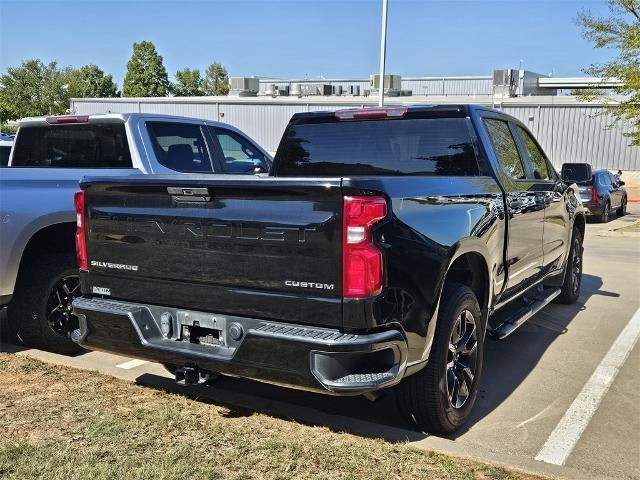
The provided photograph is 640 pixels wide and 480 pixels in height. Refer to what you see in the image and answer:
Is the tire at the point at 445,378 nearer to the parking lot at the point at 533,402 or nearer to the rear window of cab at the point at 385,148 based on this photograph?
the parking lot at the point at 533,402

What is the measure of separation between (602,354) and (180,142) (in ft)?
14.4

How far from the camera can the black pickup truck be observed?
302 centimetres

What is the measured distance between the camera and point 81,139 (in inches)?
239

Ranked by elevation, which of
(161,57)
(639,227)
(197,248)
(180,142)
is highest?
(161,57)

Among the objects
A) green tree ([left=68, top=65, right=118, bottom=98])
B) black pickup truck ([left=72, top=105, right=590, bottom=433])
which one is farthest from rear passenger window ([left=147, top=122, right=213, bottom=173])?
green tree ([left=68, top=65, right=118, bottom=98])

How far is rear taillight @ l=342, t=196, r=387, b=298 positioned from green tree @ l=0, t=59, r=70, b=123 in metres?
50.6

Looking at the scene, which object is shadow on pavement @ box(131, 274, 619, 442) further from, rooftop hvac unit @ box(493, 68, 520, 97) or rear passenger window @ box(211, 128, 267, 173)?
rooftop hvac unit @ box(493, 68, 520, 97)

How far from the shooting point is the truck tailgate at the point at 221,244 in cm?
304

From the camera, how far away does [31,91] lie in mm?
48969

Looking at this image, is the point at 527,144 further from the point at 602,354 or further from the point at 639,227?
the point at 639,227

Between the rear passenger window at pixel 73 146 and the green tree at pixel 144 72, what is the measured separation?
60.1 metres

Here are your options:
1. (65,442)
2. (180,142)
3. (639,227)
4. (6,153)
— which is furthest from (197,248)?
(639,227)

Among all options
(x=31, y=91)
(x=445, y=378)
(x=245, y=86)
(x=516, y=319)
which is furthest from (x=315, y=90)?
(x=445, y=378)

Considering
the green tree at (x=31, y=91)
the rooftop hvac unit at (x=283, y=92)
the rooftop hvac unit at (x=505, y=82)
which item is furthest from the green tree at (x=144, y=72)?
the rooftop hvac unit at (x=505, y=82)
